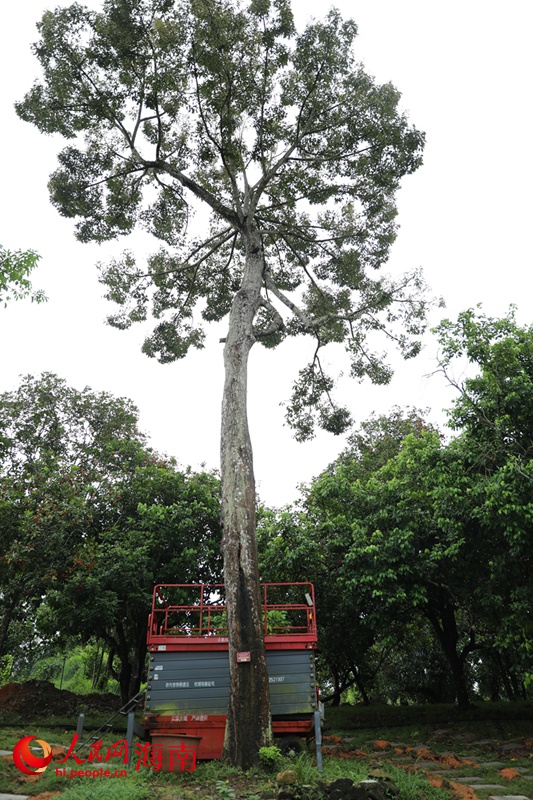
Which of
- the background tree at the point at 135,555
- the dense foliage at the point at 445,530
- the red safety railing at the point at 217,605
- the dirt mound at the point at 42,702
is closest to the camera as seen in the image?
the dense foliage at the point at 445,530

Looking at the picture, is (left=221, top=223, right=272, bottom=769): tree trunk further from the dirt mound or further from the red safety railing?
the dirt mound

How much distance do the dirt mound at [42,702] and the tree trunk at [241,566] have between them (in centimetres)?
995

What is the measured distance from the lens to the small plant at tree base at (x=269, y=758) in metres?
6.13

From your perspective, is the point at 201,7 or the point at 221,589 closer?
the point at 201,7

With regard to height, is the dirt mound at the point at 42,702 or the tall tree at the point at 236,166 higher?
the tall tree at the point at 236,166

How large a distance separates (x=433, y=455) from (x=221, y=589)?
295 inches

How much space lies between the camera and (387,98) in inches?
472

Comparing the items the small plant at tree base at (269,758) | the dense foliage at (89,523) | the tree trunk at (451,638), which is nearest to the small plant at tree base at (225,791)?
the small plant at tree base at (269,758)

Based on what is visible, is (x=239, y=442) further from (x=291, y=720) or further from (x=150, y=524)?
(x=150, y=524)

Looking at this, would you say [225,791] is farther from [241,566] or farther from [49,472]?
[49,472]

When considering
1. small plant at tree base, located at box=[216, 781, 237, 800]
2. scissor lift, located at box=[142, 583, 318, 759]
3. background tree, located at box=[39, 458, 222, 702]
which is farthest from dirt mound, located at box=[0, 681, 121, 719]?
small plant at tree base, located at box=[216, 781, 237, 800]

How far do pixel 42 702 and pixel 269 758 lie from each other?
36.5 ft

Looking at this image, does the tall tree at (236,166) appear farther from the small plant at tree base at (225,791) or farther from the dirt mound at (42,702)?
the dirt mound at (42,702)

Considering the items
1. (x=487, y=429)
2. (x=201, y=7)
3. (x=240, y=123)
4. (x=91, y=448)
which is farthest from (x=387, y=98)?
(x=91, y=448)
